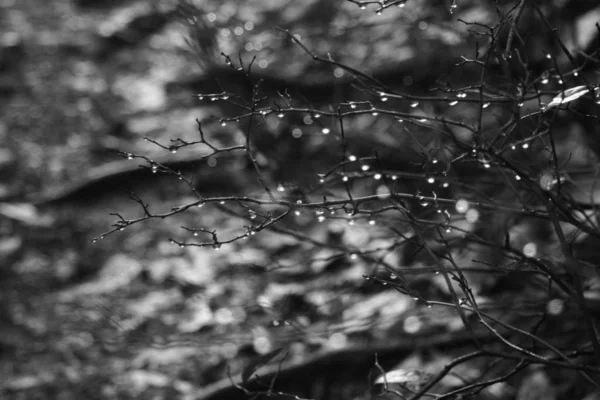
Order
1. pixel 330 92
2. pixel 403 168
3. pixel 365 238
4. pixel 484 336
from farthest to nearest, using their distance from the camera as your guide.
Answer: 1. pixel 330 92
2. pixel 403 168
3. pixel 365 238
4. pixel 484 336

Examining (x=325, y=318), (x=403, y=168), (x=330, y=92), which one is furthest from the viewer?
(x=330, y=92)

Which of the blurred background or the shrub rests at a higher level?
the shrub

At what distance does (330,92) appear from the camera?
454cm

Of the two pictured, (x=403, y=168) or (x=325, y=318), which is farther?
(x=403, y=168)

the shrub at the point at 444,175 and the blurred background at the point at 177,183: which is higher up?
the shrub at the point at 444,175

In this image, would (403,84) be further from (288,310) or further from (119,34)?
(119,34)

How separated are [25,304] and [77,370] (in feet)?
2.27

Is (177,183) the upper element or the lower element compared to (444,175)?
lower

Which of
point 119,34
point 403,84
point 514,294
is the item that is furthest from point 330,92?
point 119,34

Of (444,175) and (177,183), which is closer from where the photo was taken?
(444,175)

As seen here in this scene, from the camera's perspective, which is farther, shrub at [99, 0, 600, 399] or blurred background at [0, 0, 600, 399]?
blurred background at [0, 0, 600, 399]

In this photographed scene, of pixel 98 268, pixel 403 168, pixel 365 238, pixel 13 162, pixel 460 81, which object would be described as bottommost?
pixel 13 162

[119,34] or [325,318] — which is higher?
[325,318]

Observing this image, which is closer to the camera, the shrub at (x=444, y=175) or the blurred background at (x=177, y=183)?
the shrub at (x=444, y=175)
